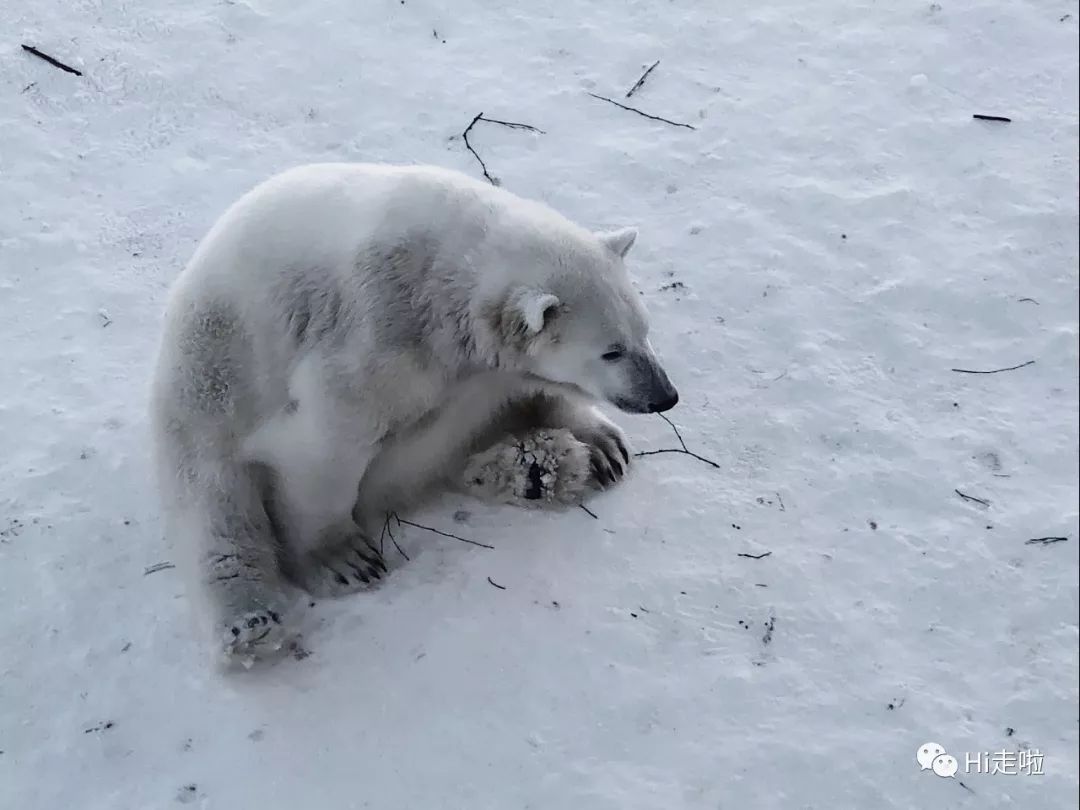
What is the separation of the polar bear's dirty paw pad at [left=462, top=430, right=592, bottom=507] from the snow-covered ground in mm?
100

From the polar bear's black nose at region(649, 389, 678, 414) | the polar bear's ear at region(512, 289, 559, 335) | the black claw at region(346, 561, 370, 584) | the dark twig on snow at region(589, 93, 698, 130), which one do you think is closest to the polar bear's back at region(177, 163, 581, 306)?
the polar bear's ear at region(512, 289, 559, 335)

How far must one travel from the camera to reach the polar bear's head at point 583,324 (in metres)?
3.03

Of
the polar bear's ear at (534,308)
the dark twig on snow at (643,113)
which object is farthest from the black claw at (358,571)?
the dark twig on snow at (643,113)

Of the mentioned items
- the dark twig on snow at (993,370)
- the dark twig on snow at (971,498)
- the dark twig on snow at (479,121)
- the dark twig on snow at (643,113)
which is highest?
the dark twig on snow at (643,113)

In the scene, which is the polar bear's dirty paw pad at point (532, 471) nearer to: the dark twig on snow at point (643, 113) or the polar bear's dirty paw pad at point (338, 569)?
the polar bear's dirty paw pad at point (338, 569)

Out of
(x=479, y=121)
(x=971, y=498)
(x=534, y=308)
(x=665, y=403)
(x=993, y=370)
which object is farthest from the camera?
(x=479, y=121)

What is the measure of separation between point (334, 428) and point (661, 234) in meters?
2.31

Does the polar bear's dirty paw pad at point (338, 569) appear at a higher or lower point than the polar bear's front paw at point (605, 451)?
lower

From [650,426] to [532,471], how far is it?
65cm

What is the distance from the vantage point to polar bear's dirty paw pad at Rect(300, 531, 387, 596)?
3393 mm

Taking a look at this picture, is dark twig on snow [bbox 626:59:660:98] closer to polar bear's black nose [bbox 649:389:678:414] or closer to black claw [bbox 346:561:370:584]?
polar bear's black nose [bbox 649:389:678:414]

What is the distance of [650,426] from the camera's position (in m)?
4.04

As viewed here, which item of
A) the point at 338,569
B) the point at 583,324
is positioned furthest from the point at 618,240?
the point at 338,569

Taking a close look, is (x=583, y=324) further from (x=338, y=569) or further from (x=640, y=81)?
(x=640, y=81)
